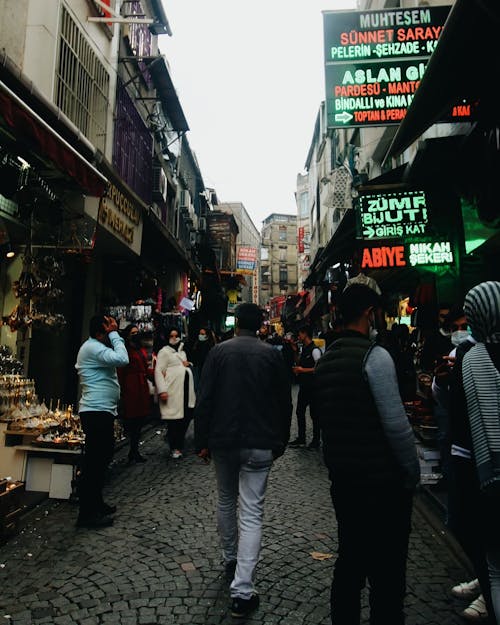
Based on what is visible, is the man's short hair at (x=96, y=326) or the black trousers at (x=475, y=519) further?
the man's short hair at (x=96, y=326)

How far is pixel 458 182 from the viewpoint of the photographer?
26.0 feet

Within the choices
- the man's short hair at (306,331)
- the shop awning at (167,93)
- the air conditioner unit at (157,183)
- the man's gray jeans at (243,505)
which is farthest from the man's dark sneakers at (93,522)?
the shop awning at (167,93)

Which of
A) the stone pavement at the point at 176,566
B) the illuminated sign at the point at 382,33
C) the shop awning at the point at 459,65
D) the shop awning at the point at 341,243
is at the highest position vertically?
the illuminated sign at the point at 382,33

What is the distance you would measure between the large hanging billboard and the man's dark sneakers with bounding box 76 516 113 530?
22.7 ft

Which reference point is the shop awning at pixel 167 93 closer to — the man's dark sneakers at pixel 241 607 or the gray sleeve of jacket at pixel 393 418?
the gray sleeve of jacket at pixel 393 418

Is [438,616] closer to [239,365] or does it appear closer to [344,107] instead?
[239,365]

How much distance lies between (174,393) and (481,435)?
218 inches

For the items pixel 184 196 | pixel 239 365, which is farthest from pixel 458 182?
pixel 184 196

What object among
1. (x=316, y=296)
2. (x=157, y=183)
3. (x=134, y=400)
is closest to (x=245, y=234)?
(x=316, y=296)

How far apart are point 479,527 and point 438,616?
1004 mm

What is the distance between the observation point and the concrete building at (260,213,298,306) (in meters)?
73.4

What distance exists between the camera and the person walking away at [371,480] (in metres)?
2.37

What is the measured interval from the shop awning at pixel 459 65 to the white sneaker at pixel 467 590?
4.38 m

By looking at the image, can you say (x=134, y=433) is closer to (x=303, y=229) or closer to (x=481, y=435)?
(x=481, y=435)
